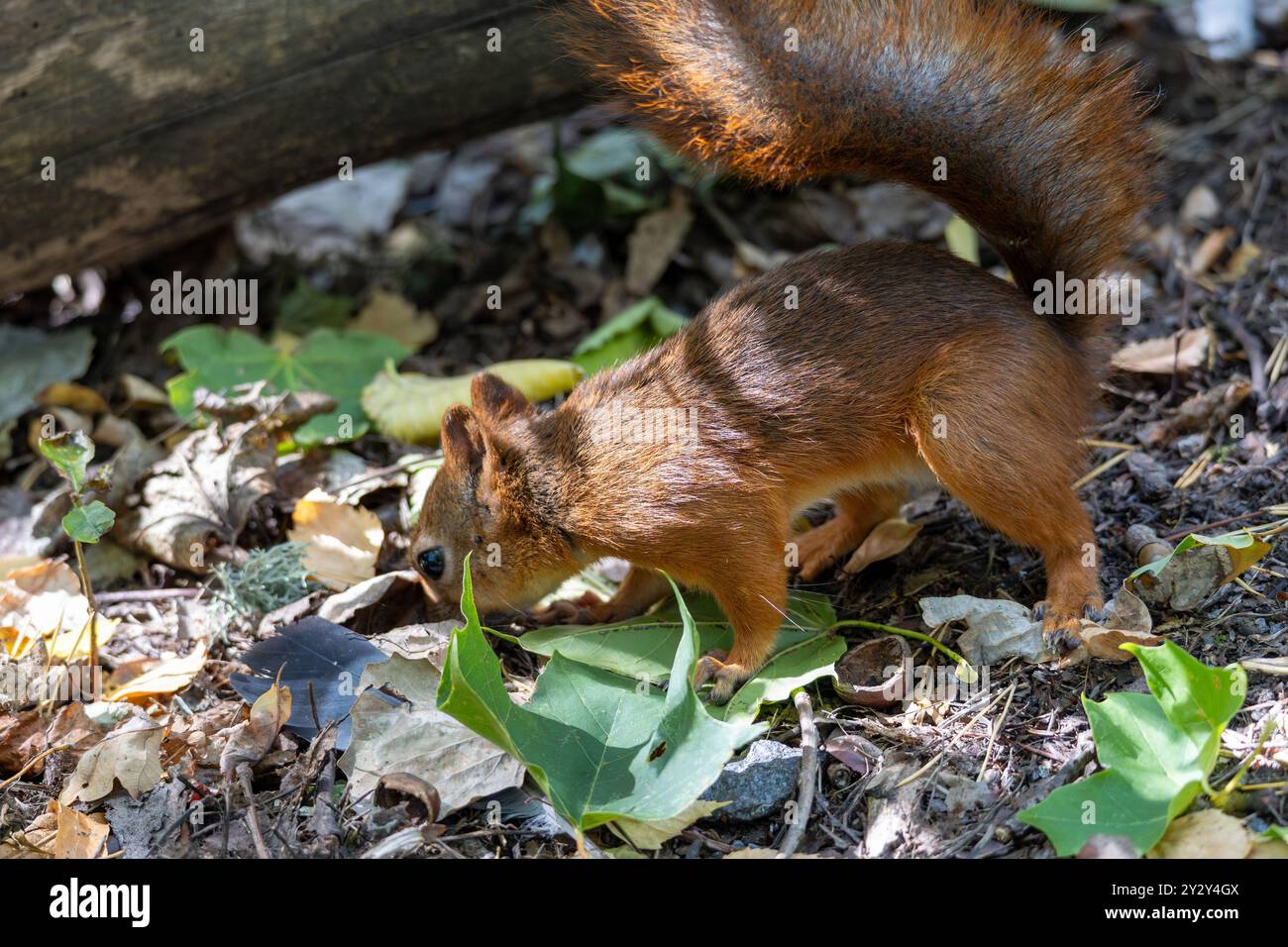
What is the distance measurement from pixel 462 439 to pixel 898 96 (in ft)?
4.52

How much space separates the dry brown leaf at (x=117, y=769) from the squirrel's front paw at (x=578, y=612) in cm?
111

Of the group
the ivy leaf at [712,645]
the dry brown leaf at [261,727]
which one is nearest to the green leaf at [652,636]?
the ivy leaf at [712,645]

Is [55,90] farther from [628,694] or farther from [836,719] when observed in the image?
[836,719]

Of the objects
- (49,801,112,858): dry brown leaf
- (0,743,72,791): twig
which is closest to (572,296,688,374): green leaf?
(0,743,72,791): twig

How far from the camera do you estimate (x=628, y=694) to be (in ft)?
8.31

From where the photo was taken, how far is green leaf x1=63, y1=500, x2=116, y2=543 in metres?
2.78

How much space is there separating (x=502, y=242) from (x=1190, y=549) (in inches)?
121

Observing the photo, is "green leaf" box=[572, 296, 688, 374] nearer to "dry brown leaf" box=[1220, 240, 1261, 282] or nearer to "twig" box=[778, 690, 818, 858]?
"twig" box=[778, 690, 818, 858]

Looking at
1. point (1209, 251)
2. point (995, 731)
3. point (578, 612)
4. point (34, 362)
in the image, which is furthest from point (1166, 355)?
point (34, 362)

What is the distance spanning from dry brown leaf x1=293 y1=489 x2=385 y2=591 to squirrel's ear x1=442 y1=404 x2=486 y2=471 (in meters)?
0.45

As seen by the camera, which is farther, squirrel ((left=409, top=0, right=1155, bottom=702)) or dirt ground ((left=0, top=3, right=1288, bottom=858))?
squirrel ((left=409, top=0, right=1155, bottom=702))

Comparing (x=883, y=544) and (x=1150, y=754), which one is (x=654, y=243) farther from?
(x=1150, y=754)

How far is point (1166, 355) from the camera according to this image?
374 centimetres

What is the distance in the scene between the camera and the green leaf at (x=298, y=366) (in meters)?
3.92
